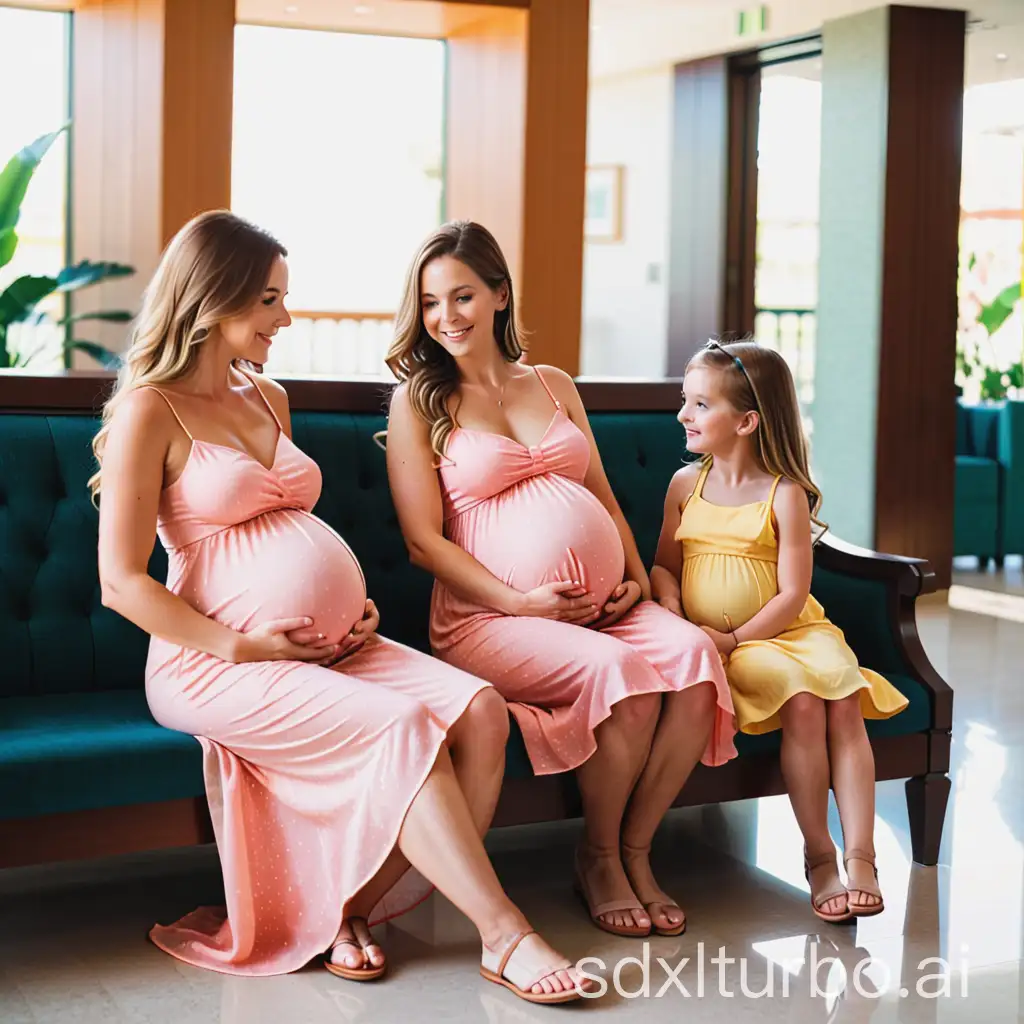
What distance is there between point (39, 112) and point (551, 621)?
16.1ft

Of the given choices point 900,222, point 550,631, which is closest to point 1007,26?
point 900,222

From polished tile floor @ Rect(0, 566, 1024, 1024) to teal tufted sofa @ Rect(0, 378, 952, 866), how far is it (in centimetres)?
21

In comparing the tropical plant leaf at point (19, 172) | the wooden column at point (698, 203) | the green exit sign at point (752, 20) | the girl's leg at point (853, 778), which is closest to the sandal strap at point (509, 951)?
the girl's leg at point (853, 778)

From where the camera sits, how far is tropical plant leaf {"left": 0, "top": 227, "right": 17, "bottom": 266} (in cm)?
620

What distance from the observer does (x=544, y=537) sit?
291cm

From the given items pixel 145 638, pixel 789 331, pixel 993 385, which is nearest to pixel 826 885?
pixel 145 638

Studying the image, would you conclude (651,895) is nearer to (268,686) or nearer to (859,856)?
(859,856)

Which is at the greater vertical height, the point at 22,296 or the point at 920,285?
the point at 920,285

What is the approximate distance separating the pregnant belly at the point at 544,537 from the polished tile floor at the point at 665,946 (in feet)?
2.10

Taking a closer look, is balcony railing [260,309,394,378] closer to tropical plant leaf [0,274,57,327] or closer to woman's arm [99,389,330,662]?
tropical plant leaf [0,274,57,327]

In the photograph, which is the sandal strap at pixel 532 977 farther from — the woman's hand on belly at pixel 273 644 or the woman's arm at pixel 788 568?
the woman's arm at pixel 788 568

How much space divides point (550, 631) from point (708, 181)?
6.27 m

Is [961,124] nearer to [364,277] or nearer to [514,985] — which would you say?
[364,277]

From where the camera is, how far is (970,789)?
12.4ft
